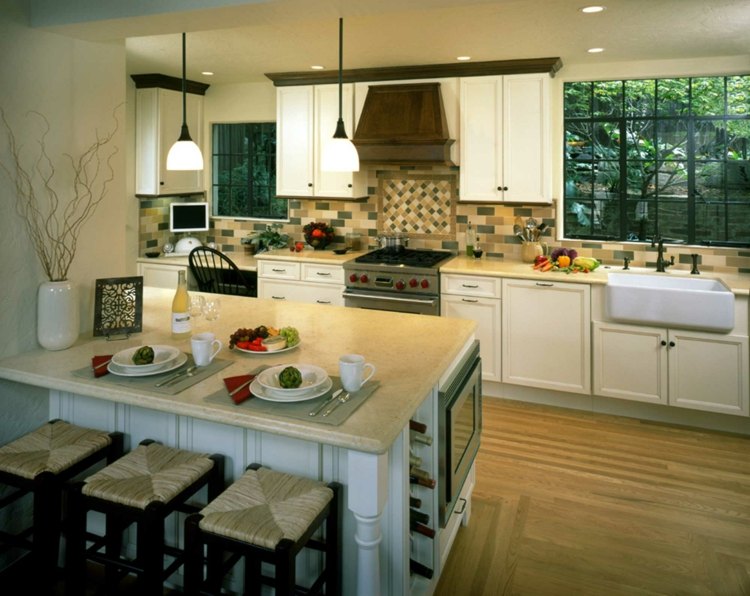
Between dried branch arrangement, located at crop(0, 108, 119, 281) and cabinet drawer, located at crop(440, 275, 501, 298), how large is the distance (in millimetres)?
2446

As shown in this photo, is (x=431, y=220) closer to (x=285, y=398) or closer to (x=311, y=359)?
(x=311, y=359)

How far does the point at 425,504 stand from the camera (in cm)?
225

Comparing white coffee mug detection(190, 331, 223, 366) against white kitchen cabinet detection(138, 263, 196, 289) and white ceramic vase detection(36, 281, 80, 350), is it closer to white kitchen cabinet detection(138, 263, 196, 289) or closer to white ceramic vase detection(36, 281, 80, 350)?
→ white ceramic vase detection(36, 281, 80, 350)

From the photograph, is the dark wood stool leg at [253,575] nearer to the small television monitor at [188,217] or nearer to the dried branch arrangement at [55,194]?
the dried branch arrangement at [55,194]

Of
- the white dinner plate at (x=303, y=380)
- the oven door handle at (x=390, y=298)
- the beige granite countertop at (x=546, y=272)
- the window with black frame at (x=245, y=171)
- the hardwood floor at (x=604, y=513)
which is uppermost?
the window with black frame at (x=245, y=171)

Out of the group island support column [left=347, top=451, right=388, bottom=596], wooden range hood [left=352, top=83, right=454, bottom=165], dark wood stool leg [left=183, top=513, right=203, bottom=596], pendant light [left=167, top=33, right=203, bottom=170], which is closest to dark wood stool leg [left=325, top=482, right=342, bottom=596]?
island support column [left=347, top=451, right=388, bottom=596]

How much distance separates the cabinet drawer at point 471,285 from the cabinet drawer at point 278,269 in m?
1.23

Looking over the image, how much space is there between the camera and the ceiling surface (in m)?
2.32

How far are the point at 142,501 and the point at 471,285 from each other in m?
2.99

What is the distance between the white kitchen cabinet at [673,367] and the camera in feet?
12.4

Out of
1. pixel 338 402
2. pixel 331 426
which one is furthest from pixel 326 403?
pixel 331 426

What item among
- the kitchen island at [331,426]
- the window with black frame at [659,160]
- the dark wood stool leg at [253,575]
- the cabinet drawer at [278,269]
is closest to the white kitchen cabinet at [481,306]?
the window with black frame at [659,160]

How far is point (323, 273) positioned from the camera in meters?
4.84

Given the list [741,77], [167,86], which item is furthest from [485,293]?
[167,86]
